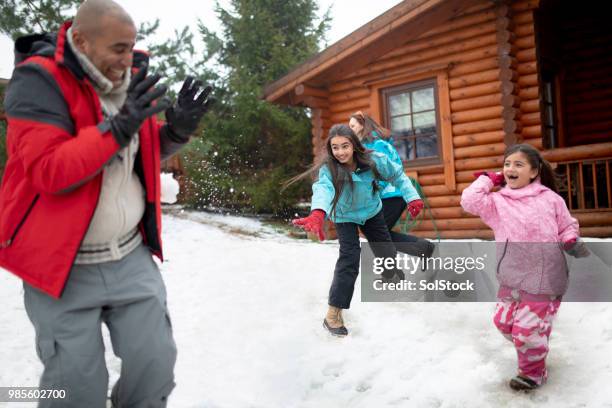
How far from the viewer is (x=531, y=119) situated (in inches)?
339

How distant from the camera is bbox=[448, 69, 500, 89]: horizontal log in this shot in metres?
8.79

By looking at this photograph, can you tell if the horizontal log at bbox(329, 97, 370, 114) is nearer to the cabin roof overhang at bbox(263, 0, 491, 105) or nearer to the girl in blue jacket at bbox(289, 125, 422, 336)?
the cabin roof overhang at bbox(263, 0, 491, 105)

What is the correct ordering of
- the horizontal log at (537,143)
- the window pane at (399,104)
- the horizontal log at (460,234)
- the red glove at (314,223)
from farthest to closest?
the window pane at (399,104)
the horizontal log at (460,234)
the horizontal log at (537,143)
the red glove at (314,223)

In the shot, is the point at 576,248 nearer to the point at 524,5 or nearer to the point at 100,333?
the point at 100,333

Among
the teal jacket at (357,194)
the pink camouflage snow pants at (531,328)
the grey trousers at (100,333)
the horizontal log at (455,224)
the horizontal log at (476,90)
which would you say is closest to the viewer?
the grey trousers at (100,333)

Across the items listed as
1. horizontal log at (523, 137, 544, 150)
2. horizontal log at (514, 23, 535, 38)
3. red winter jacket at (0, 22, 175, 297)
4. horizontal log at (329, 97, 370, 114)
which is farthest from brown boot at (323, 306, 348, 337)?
horizontal log at (329, 97, 370, 114)

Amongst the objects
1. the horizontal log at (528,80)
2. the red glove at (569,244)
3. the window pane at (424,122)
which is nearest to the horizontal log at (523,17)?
the horizontal log at (528,80)

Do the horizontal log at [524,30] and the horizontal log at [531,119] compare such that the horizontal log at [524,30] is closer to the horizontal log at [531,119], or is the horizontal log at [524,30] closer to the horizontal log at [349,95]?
the horizontal log at [531,119]

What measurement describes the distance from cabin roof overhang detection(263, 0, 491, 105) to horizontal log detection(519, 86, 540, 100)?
1652 millimetres

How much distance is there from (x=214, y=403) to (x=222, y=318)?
182cm

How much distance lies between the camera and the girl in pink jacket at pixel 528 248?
11.0 ft

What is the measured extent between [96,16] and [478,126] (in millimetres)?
7989

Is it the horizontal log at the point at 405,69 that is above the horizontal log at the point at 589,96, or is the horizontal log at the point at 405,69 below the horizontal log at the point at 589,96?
above

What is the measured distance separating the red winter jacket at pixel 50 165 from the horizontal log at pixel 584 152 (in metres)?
7.61
